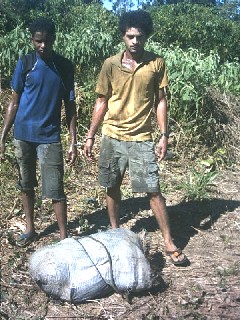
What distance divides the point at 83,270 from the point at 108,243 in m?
0.27

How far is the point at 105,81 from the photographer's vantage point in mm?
3809

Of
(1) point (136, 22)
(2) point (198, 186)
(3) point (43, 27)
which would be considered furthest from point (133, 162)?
(2) point (198, 186)

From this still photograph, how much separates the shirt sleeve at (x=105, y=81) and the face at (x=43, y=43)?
399 mm

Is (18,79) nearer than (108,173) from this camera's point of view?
Yes

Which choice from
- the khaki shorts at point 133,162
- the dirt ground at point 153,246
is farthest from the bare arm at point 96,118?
the dirt ground at point 153,246

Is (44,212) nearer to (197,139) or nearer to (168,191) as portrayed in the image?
(168,191)

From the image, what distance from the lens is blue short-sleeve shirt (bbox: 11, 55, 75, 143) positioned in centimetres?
→ 375

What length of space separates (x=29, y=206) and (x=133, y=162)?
2.97 ft

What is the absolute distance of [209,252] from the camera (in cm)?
424

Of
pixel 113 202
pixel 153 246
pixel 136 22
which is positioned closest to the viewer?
pixel 136 22

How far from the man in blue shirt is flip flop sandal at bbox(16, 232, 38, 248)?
0.30 metres

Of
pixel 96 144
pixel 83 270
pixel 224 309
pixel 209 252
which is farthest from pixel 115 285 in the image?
pixel 96 144

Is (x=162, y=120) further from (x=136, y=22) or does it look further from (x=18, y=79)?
(x=18, y=79)

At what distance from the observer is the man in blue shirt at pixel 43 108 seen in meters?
3.73
